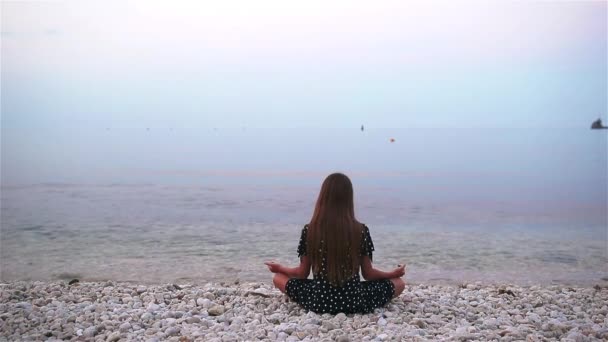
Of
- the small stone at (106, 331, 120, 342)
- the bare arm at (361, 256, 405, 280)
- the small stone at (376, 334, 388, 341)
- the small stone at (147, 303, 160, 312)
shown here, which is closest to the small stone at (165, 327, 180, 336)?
the small stone at (106, 331, 120, 342)

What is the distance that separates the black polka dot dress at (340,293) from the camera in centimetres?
628

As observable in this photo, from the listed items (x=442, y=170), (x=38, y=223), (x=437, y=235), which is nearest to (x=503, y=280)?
(x=437, y=235)

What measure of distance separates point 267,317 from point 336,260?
0.93 meters

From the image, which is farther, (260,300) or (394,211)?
(394,211)

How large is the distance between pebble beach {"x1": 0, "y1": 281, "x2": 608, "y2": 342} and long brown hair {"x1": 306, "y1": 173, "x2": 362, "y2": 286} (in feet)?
1.65

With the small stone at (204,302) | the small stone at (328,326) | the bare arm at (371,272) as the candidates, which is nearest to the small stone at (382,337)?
the small stone at (328,326)

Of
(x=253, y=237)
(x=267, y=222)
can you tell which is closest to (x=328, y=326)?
(x=253, y=237)

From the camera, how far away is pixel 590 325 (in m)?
6.05

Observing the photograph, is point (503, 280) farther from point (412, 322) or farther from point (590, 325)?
point (412, 322)

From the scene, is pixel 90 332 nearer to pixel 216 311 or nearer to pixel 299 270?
pixel 216 311

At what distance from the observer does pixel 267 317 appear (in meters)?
6.18

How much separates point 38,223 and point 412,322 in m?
12.1

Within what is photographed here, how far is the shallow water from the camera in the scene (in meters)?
10.7

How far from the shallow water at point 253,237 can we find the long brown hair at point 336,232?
394 cm
